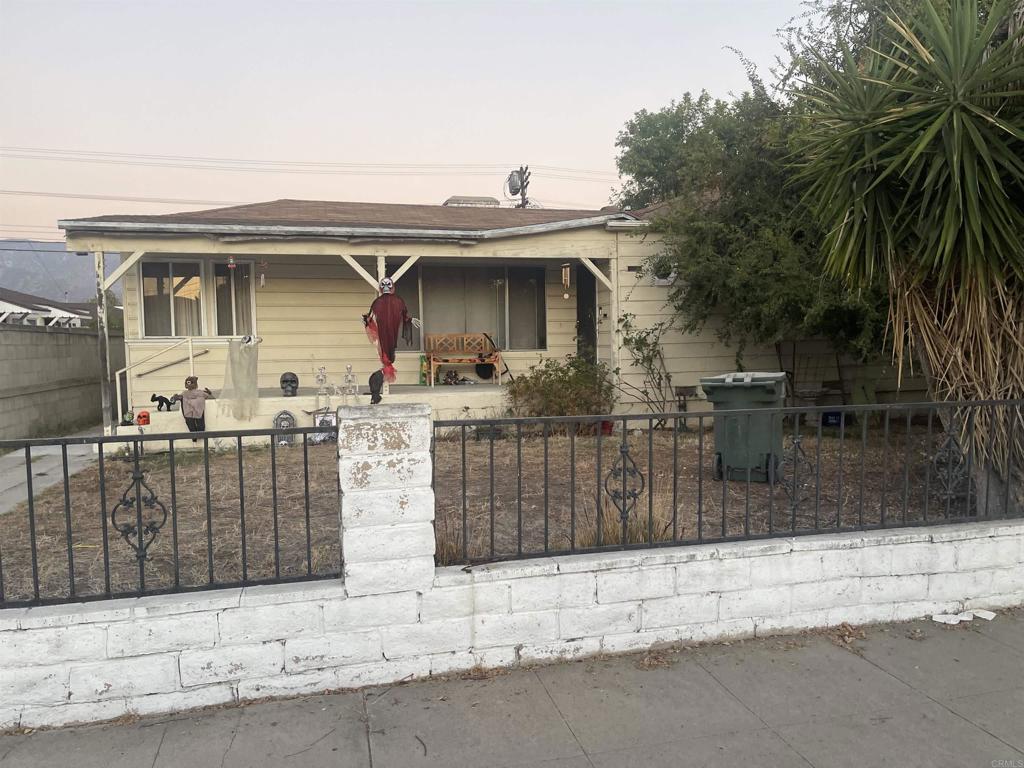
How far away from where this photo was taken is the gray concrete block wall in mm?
10172

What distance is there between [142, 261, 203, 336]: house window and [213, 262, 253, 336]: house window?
28 centimetres

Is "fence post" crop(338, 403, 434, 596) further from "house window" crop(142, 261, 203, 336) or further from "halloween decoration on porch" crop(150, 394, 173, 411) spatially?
"house window" crop(142, 261, 203, 336)

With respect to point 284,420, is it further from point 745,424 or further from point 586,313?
point 745,424

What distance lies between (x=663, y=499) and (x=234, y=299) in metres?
8.03

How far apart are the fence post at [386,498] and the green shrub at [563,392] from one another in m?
5.99

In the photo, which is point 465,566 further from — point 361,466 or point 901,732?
point 901,732

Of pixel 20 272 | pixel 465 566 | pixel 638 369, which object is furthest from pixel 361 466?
pixel 20 272

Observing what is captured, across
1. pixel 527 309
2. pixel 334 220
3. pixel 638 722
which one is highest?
pixel 334 220

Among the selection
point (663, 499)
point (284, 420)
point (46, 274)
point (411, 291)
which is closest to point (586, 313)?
point (411, 291)

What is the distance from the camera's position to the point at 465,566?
353cm

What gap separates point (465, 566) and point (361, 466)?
739mm

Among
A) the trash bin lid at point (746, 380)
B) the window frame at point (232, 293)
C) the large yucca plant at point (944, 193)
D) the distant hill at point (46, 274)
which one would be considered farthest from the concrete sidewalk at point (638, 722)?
the distant hill at point (46, 274)

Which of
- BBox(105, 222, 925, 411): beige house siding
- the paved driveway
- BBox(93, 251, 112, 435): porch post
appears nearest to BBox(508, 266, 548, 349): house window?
BBox(105, 222, 925, 411): beige house siding

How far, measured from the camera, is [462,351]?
11516 millimetres
